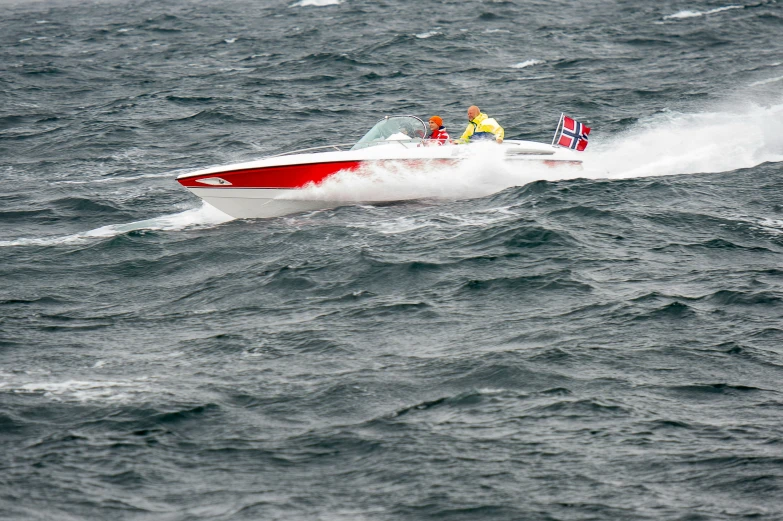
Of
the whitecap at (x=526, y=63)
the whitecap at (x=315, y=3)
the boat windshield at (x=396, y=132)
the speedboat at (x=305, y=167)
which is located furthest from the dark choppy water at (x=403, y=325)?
the whitecap at (x=315, y=3)

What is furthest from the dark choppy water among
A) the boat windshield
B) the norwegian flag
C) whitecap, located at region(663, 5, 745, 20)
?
whitecap, located at region(663, 5, 745, 20)

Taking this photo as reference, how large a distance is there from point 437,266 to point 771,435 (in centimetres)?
554

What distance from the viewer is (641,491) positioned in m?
8.05

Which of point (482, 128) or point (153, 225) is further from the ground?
point (482, 128)

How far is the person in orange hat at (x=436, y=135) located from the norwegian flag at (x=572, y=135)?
7.77 feet

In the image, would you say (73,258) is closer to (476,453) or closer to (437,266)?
(437,266)

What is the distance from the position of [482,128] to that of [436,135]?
2.95 feet

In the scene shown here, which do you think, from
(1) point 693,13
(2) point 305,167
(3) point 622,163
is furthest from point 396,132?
(1) point 693,13

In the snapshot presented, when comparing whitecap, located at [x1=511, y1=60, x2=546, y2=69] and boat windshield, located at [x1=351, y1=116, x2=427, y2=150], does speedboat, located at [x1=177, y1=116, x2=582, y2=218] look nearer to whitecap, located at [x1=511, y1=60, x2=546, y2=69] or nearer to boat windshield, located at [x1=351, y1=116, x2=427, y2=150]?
boat windshield, located at [x1=351, y1=116, x2=427, y2=150]

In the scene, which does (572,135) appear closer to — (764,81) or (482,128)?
(482,128)

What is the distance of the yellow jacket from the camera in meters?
17.5

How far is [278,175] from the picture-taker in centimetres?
1616

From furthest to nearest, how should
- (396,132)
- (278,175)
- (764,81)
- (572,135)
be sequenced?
(764,81) → (572,135) → (396,132) → (278,175)

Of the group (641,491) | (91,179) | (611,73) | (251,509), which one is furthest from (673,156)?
(251,509)
